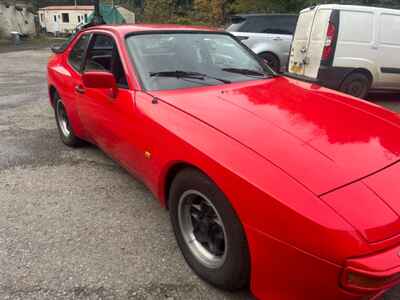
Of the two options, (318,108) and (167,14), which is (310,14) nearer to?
(318,108)

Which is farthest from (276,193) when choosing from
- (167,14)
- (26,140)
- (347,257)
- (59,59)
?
(167,14)

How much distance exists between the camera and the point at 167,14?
2648 centimetres

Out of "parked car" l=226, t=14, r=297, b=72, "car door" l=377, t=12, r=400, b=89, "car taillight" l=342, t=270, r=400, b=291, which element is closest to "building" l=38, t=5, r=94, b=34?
"parked car" l=226, t=14, r=297, b=72

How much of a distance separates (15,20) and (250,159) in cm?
3628

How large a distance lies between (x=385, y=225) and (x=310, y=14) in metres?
6.06

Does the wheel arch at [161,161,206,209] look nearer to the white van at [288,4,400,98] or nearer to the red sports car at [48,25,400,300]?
the red sports car at [48,25,400,300]

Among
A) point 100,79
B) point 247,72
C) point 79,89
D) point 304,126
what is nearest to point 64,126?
point 79,89

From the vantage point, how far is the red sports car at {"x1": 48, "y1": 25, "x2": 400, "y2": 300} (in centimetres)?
146

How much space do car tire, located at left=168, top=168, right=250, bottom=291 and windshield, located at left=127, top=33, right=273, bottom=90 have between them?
0.93 metres

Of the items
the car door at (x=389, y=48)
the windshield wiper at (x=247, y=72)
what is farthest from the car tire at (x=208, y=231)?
the car door at (x=389, y=48)

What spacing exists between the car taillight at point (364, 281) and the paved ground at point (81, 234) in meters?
0.75

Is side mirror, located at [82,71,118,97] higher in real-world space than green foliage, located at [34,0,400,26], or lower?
lower

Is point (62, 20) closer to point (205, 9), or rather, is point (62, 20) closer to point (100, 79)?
point (205, 9)

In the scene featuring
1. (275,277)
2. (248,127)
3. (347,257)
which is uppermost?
(248,127)
